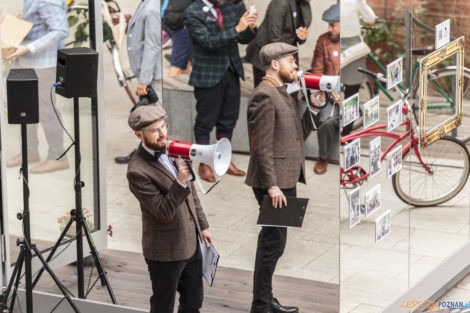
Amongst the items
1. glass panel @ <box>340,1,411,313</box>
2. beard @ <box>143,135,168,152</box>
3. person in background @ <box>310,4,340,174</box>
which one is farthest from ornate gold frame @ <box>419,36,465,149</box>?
beard @ <box>143,135,168,152</box>

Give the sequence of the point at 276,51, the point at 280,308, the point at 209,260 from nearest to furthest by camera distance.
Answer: the point at 209,260 < the point at 276,51 < the point at 280,308

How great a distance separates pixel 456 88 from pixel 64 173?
2.54m

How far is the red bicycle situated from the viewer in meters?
5.93

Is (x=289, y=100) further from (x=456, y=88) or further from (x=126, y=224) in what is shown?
(x=126, y=224)

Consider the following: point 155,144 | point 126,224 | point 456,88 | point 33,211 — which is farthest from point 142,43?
point 155,144

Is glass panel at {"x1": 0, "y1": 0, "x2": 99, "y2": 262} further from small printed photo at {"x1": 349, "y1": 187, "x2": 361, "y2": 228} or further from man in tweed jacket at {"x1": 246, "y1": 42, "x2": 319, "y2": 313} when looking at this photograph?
small printed photo at {"x1": 349, "y1": 187, "x2": 361, "y2": 228}

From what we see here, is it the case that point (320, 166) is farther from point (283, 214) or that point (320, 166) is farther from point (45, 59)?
point (45, 59)

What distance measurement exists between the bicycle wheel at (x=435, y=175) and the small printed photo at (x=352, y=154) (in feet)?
1.32

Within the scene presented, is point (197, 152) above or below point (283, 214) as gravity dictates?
above

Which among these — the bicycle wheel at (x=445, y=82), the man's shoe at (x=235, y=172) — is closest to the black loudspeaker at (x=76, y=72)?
the bicycle wheel at (x=445, y=82)

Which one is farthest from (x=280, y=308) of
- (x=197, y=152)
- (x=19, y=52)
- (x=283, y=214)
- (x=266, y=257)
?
(x=19, y=52)

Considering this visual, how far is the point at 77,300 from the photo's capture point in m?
6.46

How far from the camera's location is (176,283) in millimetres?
5457

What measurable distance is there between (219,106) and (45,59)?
144 cm
